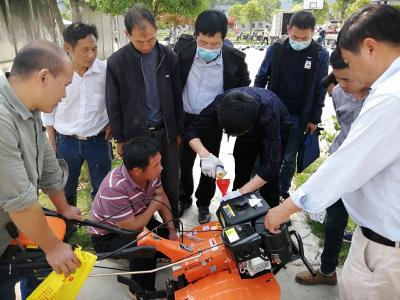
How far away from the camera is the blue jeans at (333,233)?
7.04ft

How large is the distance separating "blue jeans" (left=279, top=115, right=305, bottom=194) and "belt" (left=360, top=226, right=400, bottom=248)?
184 centimetres

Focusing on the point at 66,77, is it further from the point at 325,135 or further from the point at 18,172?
the point at 325,135

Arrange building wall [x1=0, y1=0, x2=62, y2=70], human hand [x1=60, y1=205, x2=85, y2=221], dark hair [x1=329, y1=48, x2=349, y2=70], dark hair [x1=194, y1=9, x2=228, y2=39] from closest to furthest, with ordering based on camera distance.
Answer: human hand [x1=60, y1=205, x2=85, y2=221] → dark hair [x1=329, y1=48, x2=349, y2=70] → dark hair [x1=194, y1=9, x2=228, y2=39] → building wall [x1=0, y1=0, x2=62, y2=70]

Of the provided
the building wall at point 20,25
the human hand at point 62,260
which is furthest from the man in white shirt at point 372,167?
the building wall at point 20,25

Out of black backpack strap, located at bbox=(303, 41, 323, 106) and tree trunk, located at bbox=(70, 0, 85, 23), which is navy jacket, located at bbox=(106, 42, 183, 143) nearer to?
black backpack strap, located at bbox=(303, 41, 323, 106)

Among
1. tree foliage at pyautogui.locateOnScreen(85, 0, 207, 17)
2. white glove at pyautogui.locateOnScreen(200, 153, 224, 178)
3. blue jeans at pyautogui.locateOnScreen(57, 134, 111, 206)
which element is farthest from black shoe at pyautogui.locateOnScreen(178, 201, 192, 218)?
tree foliage at pyautogui.locateOnScreen(85, 0, 207, 17)

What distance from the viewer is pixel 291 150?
337 centimetres

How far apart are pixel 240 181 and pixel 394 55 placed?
6.31 ft

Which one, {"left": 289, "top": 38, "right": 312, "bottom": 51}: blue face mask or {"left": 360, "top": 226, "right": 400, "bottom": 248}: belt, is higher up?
{"left": 289, "top": 38, "right": 312, "bottom": 51}: blue face mask

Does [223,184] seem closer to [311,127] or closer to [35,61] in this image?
[311,127]

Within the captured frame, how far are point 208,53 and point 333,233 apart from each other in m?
1.70

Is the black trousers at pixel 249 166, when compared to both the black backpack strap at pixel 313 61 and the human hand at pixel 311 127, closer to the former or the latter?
the human hand at pixel 311 127

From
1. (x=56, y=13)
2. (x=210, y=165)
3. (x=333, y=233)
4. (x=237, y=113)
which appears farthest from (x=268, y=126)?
(x=56, y=13)

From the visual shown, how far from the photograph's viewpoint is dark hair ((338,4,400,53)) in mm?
1193
